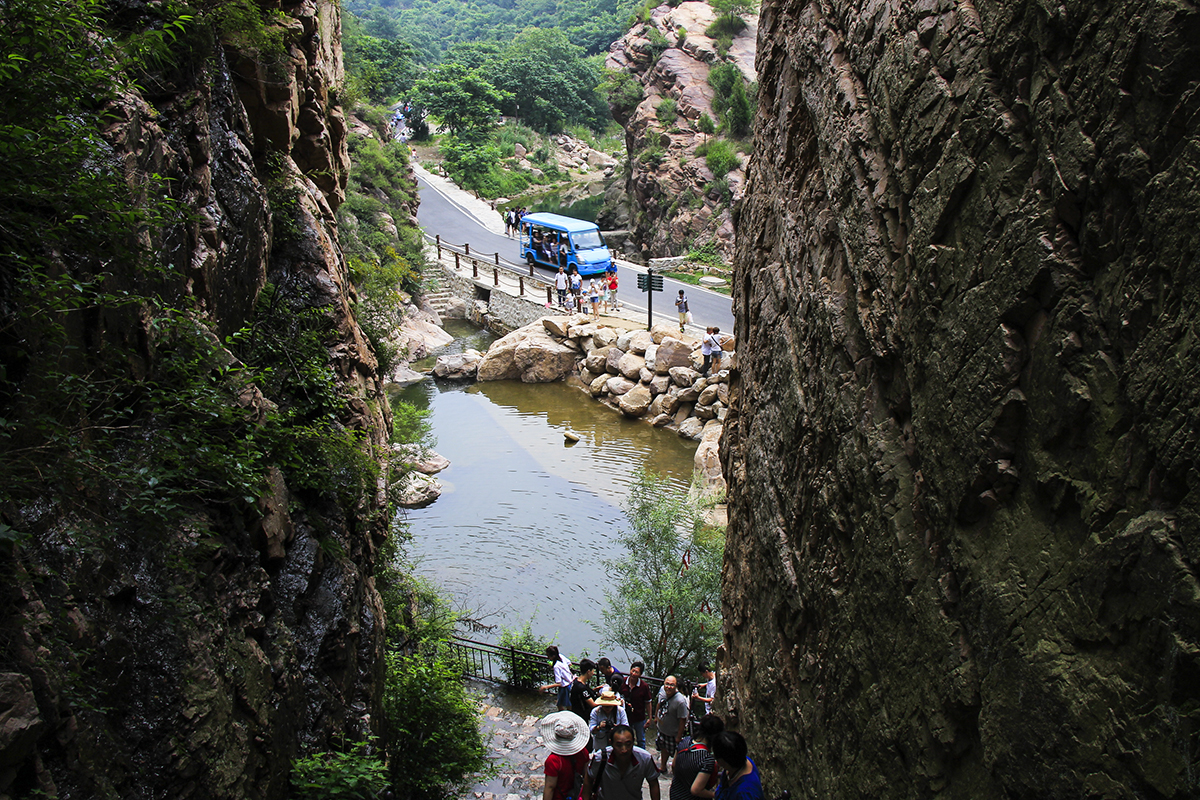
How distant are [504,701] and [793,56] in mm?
9689

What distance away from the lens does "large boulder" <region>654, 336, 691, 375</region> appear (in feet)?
79.4

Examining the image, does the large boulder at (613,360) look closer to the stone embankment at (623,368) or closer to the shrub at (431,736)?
the stone embankment at (623,368)

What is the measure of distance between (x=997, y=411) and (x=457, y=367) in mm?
25929

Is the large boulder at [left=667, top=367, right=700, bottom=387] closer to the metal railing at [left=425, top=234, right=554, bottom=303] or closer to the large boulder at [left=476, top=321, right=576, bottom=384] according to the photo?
the large boulder at [left=476, top=321, right=576, bottom=384]

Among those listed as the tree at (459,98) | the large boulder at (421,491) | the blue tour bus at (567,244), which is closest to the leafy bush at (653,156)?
the blue tour bus at (567,244)

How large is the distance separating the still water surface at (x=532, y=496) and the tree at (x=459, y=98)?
36017 mm

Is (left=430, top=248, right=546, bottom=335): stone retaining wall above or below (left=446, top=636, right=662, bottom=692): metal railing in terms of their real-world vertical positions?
above

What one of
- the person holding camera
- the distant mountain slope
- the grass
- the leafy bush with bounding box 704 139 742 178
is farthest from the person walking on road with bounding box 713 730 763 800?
the distant mountain slope

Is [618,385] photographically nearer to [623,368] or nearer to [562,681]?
[623,368]

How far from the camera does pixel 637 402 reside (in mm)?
24672

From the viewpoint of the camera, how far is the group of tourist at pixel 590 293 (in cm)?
2919

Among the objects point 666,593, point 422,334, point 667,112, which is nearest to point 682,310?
point 422,334

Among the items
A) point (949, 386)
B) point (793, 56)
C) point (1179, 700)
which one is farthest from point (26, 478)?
point (793, 56)

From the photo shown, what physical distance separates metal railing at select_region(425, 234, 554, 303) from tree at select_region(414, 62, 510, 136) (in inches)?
837
